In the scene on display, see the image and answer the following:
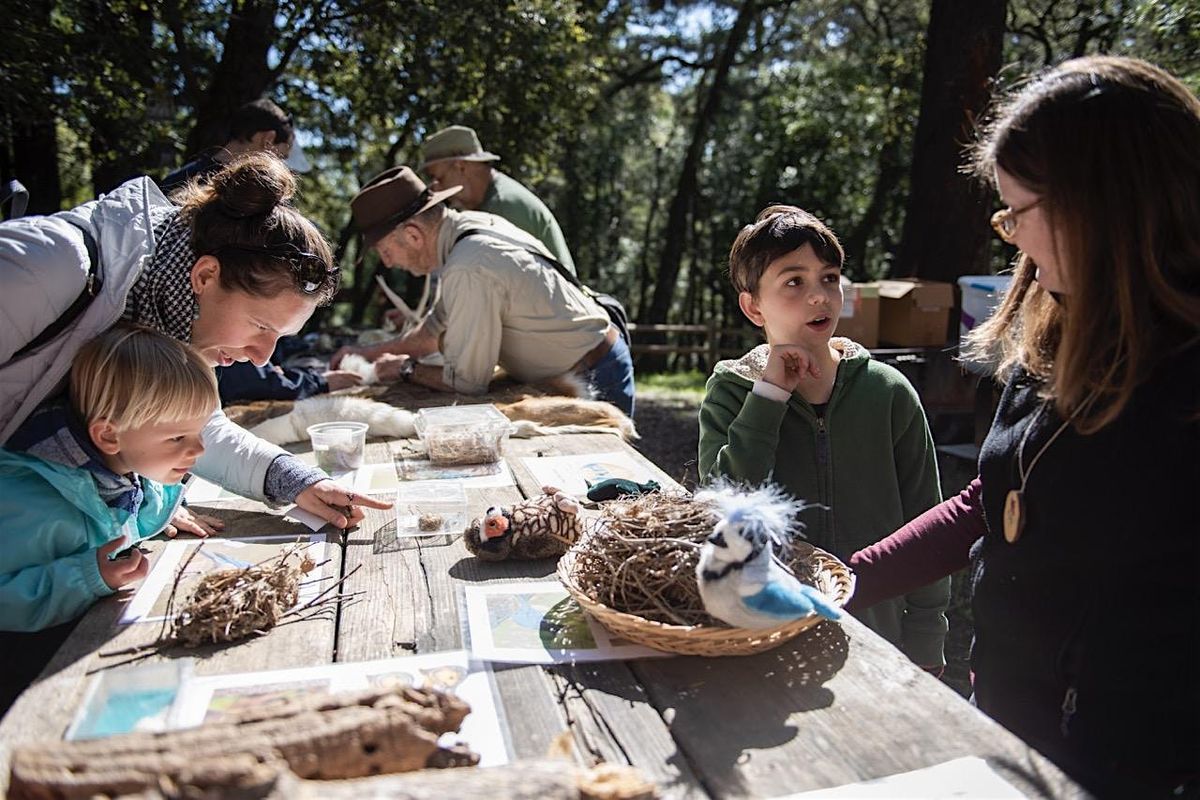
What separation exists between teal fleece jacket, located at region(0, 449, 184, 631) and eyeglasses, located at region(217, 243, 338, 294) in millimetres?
619

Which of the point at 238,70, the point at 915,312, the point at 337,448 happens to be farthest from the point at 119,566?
the point at 238,70

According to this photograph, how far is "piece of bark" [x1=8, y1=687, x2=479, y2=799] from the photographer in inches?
37.7

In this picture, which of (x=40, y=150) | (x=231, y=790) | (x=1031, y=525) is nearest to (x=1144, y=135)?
(x=1031, y=525)

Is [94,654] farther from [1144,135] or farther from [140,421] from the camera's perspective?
[1144,135]

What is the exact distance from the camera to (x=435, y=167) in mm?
5391

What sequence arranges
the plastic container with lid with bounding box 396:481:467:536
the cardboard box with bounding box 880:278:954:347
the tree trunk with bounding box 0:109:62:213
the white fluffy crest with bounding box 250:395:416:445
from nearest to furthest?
1. the plastic container with lid with bounding box 396:481:467:536
2. the white fluffy crest with bounding box 250:395:416:445
3. the cardboard box with bounding box 880:278:954:347
4. the tree trunk with bounding box 0:109:62:213

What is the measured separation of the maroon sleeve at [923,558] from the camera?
175cm

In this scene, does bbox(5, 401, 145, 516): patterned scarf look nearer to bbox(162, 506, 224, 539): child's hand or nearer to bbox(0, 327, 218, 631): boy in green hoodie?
bbox(0, 327, 218, 631): boy in green hoodie

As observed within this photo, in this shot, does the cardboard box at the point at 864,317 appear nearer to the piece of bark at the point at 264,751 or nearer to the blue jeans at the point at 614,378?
→ the blue jeans at the point at 614,378

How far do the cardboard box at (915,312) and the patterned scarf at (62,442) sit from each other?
492 cm

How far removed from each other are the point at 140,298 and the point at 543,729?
135 cm

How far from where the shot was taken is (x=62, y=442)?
165cm

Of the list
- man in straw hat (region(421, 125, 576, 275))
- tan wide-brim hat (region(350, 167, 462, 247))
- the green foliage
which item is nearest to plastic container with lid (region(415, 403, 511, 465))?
tan wide-brim hat (region(350, 167, 462, 247))

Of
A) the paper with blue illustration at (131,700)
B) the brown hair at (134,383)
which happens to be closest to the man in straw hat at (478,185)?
the brown hair at (134,383)
